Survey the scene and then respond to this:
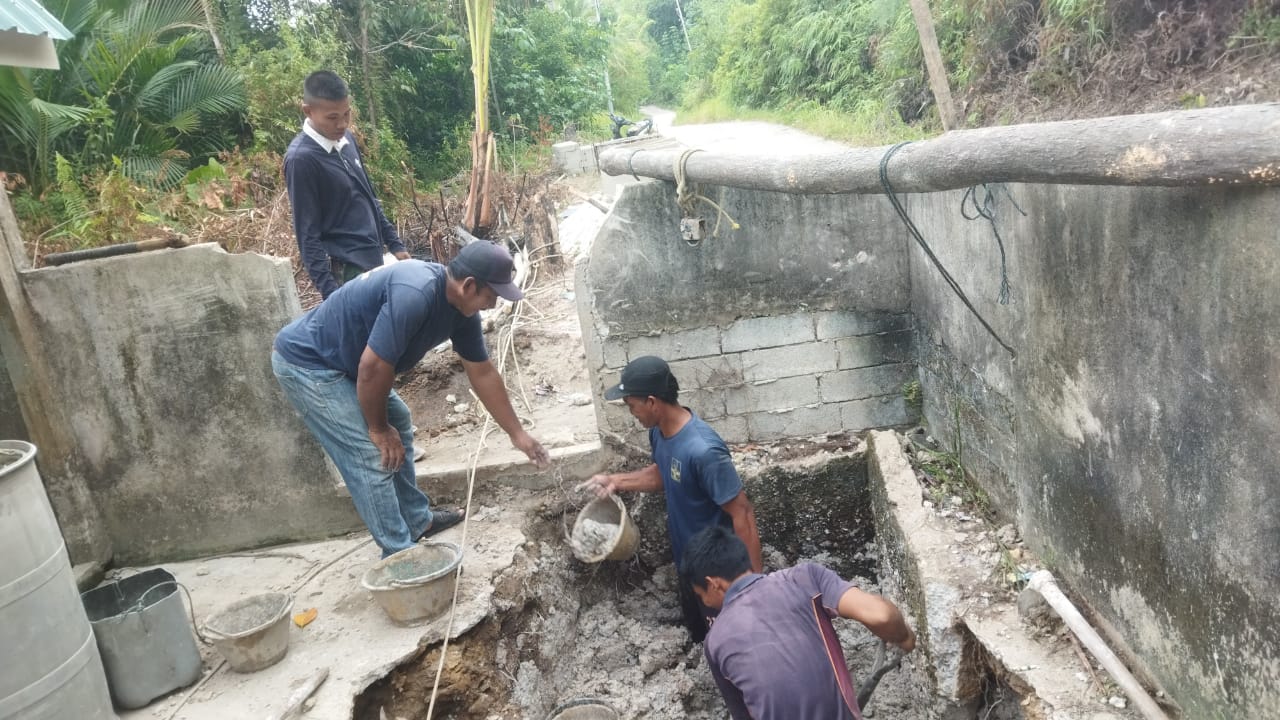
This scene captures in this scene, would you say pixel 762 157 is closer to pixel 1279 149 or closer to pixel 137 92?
pixel 1279 149

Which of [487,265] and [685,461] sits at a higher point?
[487,265]

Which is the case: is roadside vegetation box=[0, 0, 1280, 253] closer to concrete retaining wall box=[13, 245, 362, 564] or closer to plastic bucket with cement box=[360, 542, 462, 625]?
concrete retaining wall box=[13, 245, 362, 564]

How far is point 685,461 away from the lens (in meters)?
3.64

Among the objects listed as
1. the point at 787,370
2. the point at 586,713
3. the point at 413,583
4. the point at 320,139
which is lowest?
the point at 586,713

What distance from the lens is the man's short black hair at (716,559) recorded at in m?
2.80

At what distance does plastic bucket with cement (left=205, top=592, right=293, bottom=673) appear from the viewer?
3.33m

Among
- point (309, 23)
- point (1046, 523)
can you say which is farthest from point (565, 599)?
point (309, 23)

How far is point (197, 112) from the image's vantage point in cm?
1120

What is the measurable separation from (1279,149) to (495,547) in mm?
3473

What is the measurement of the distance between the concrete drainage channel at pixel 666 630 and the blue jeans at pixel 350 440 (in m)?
0.63

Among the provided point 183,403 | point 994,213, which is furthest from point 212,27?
point 994,213

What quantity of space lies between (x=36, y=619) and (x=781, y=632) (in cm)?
258

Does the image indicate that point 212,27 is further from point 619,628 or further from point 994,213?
point 994,213

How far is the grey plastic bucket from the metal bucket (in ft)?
0.62
